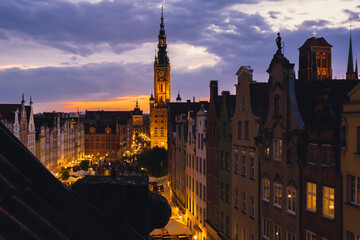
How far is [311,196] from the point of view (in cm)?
2066

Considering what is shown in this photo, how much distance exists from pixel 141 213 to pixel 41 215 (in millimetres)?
1300

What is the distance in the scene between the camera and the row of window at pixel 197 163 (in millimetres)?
39375

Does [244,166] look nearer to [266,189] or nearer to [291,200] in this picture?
[266,189]

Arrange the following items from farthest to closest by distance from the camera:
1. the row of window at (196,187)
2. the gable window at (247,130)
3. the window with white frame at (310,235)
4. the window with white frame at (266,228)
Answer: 1. the row of window at (196,187)
2. the gable window at (247,130)
3. the window with white frame at (266,228)
4. the window with white frame at (310,235)

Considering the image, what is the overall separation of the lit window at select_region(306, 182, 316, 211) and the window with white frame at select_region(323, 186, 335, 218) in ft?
2.84

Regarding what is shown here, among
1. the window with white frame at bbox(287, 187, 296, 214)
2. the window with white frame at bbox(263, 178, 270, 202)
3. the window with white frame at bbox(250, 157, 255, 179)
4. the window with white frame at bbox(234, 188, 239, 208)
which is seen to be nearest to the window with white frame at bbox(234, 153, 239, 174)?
the window with white frame at bbox(234, 188, 239, 208)

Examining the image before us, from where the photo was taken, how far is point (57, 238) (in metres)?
2.71

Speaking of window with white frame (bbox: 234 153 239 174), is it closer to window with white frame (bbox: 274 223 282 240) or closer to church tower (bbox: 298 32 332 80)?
window with white frame (bbox: 274 223 282 240)

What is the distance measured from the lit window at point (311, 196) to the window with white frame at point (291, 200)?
1262mm

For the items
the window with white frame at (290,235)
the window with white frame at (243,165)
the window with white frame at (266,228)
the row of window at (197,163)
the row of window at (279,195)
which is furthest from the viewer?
the row of window at (197,163)

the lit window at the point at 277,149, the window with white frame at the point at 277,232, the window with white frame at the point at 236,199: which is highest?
the lit window at the point at 277,149

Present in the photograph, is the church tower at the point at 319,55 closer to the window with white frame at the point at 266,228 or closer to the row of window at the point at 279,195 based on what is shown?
the row of window at the point at 279,195

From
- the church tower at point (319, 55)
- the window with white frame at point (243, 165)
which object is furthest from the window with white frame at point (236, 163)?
the church tower at point (319, 55)

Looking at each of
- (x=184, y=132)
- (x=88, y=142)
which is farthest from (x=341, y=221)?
(x=88, y=142)
